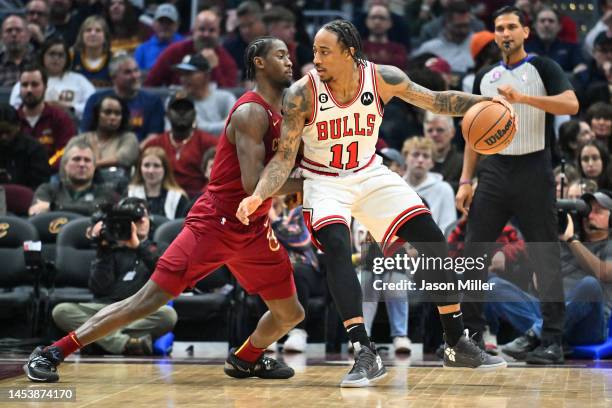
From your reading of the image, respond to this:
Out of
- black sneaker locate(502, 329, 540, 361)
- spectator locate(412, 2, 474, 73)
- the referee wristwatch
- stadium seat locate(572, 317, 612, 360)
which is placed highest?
spectator locate(412, 2, 474, 73)

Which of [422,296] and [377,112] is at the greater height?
[377,112]

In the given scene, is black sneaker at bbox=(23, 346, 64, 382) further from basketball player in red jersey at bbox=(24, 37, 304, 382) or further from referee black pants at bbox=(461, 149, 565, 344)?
referee black pants at bbox=(461, 149, 565, 344)

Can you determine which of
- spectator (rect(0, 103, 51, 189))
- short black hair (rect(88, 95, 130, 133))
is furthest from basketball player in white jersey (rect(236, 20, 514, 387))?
spectator (rect(0, 103, 51, 189))

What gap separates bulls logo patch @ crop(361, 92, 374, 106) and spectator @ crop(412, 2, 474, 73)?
673cm

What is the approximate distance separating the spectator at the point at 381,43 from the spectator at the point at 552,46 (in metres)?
1.45

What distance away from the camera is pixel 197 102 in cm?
1162

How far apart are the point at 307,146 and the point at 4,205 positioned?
4.51 meters

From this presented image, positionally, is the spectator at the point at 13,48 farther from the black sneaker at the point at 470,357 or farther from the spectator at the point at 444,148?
the black sneaker at the point at 470,357

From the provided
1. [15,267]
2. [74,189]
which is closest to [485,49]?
[74,189]

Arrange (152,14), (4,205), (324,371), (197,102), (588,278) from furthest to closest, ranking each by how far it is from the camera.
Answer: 1. (152,14)
2. (197,102)
3. (4,205)
4. (588,278)
5. (324,371)

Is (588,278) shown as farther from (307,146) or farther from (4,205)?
(4,205)

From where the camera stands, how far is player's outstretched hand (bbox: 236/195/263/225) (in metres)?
5.88

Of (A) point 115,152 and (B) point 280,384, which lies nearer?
(B) point 280,384

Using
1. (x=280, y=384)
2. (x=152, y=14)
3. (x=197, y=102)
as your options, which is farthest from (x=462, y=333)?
(x=152, y=14)
